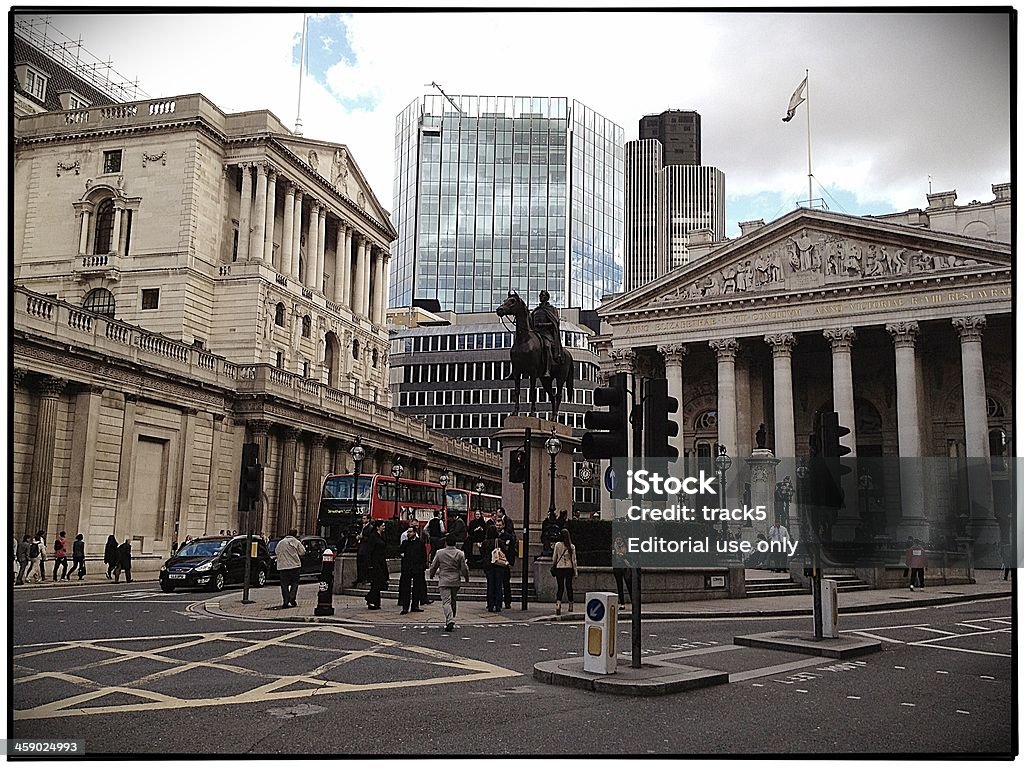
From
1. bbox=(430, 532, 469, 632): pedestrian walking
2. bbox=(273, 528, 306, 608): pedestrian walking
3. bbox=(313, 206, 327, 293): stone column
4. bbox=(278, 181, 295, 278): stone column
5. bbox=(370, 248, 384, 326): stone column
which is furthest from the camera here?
bbox=(370, 248, 384, 326): stone column

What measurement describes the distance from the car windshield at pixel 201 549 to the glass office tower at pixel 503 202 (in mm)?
77180

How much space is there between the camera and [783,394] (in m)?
55.2

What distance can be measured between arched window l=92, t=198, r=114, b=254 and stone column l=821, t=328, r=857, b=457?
140ft

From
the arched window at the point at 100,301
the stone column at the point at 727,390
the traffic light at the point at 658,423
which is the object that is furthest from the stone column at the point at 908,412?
the arched window at the point at 100,301

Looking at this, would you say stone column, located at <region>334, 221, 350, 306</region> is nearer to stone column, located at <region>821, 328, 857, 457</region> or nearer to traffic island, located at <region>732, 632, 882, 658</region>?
stone column, located at <region>821, 328, 857, 457</region>

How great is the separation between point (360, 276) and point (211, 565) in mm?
48064

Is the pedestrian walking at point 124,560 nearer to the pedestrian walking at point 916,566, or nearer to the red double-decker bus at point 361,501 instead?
the red double-decker bus at point 361,501

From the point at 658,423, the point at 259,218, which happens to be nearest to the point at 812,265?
the point at 259,218

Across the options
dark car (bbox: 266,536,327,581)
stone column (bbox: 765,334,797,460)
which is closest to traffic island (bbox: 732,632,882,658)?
dark car (bbox: 266,536,327,581)

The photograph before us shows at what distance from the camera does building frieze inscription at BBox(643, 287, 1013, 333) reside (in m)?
50.3

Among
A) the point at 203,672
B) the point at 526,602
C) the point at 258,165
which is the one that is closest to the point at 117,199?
the point at 258,165

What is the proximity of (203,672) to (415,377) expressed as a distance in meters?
96.1

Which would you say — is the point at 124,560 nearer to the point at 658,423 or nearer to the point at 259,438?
the point at 259,438

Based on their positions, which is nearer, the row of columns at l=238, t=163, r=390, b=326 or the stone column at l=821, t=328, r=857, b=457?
the stone column at l=821, t=328, r=857, b=457
